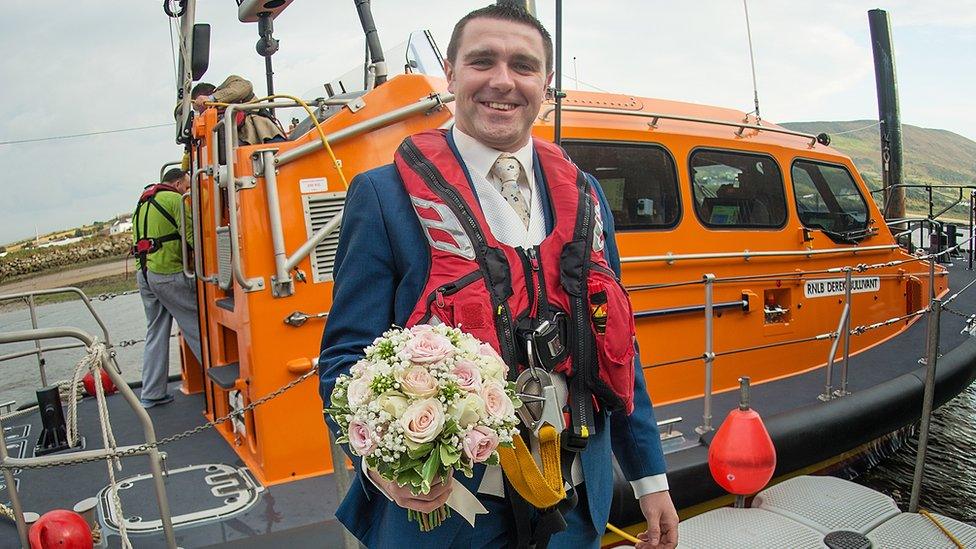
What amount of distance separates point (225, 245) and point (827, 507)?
3.06 m

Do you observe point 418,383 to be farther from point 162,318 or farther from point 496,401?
point 162,318

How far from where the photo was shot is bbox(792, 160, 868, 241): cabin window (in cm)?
480

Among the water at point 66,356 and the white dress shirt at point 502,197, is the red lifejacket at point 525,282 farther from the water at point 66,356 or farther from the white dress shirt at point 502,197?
the water at point 66,356

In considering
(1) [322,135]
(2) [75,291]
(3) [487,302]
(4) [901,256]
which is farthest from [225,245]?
(4) [901,256]

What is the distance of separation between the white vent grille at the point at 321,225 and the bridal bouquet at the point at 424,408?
2214 millimetres

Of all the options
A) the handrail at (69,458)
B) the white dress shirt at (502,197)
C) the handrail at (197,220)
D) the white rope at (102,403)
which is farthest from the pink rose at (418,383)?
the handrail at (197,220)

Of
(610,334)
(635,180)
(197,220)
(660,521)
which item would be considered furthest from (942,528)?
(197,220)

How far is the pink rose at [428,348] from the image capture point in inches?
40.9

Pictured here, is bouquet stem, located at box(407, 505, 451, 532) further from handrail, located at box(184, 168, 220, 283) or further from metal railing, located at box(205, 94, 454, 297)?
handrail, located at box(184, 168, 220, 283)

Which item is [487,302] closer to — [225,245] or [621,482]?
[621,482]

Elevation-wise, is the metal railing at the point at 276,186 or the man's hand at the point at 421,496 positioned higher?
the metal railing at the point at 276,186

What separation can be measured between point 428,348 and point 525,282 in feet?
1.16

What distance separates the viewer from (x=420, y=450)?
0.99 meters

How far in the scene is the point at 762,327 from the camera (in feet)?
14.7
